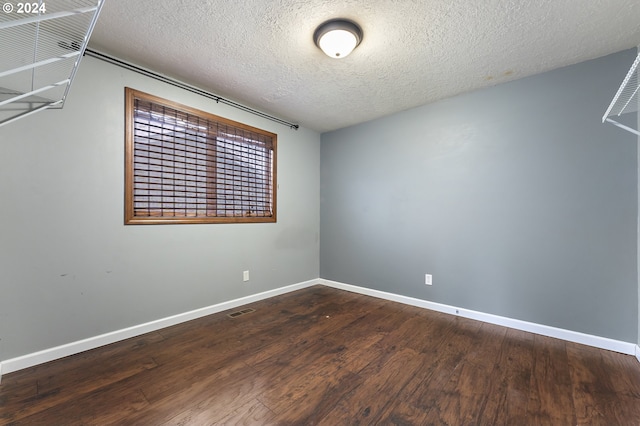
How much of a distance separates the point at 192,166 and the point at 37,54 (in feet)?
4.12

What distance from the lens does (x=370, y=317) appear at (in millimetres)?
2705

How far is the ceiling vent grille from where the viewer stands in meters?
1.07

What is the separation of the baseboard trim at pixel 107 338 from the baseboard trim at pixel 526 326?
5.87 feet

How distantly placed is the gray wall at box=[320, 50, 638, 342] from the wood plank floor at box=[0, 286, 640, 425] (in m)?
0.40

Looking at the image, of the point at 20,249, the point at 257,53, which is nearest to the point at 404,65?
the point at 257,53

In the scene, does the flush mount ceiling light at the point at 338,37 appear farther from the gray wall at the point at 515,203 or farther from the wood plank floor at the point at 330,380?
the wood plank floor at the point at 330,380

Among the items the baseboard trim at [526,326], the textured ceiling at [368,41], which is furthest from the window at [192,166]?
the baseboard trim at [526,326]

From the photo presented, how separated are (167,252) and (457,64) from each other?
3.10 meters

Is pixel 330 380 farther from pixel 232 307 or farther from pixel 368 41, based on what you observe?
pixel 368 41

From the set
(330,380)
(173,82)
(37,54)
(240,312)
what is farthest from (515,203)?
(37,54)

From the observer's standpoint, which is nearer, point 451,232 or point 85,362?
point 85,362

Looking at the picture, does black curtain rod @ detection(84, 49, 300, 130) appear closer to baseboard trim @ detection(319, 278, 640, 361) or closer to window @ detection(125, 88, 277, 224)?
window @ detection(125, 88, 277, 224)

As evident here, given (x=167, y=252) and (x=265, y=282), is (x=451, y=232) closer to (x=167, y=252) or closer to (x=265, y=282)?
(x=265, y=282)

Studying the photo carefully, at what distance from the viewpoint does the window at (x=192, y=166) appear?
2260 millimetres
